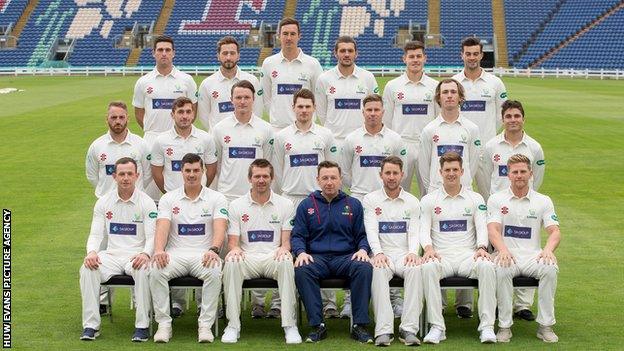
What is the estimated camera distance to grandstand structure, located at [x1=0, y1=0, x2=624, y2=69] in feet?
215

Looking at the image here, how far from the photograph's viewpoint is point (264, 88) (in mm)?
13141

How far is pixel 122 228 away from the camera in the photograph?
1102cm

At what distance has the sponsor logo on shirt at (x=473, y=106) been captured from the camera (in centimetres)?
1259

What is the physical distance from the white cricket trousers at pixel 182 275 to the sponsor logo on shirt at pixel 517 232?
2.87 meters

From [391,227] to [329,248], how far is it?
0.68m

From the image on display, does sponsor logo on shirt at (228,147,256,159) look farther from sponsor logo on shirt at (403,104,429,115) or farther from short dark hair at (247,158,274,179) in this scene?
sponsor logo on shirt at (403,104,429,115)

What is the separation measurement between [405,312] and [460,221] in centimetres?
119

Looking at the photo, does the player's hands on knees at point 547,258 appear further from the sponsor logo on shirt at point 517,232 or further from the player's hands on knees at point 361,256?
the player's hands on knees at point 361,256

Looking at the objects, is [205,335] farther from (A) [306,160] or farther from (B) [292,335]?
(A) [306,160]

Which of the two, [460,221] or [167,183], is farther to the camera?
[167,183]

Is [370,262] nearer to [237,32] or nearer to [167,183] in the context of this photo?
[167,183]

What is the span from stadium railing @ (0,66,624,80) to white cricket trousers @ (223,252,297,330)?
5028 cm

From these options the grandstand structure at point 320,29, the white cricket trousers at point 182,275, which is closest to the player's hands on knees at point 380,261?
the white cricket trousers at point 182,275

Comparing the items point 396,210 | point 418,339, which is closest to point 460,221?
point 396,210
